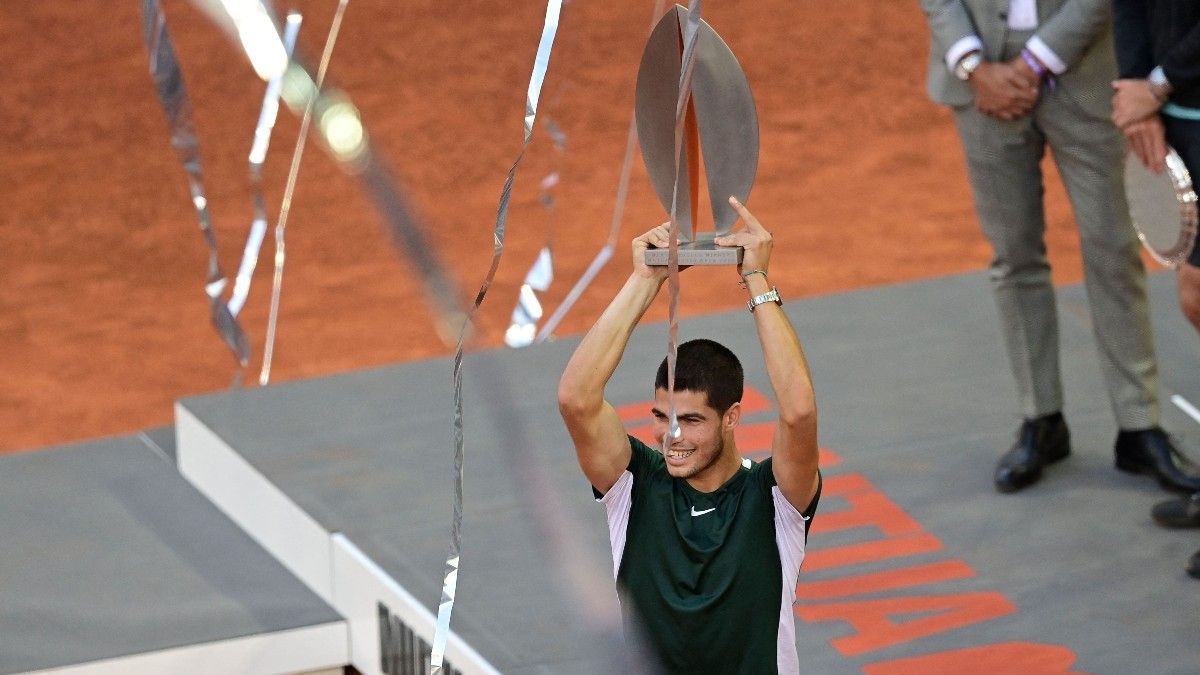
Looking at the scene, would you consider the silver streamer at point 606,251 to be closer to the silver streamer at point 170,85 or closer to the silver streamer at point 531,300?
the silver streamer at point 531,300

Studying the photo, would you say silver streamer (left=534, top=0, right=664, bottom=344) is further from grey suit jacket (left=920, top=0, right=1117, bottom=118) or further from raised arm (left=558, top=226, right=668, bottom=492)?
raised arm (left=558, top=226, right=668, bottom=492)

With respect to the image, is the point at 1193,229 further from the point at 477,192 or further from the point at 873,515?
the point at 477,192

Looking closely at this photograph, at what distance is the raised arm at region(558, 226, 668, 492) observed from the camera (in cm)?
274

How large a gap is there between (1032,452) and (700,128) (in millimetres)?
2040

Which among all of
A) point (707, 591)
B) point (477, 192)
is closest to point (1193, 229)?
point (707, 591)

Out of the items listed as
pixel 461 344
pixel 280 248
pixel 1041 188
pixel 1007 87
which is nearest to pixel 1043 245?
pixel 1041 188

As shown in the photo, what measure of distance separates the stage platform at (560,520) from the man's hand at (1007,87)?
0.86m

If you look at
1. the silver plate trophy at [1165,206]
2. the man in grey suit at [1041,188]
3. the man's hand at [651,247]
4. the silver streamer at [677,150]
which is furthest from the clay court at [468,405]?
the silver streamer at [677,150]

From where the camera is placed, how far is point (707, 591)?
2791 mm

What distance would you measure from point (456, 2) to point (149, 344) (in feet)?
12.7

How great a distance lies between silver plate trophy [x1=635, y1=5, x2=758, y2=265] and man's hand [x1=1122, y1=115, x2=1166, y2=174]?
5.06 feet

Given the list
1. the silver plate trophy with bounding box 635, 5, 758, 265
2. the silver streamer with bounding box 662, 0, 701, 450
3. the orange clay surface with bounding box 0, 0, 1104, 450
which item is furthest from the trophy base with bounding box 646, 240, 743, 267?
the orange clay surface with bounding box 0, 0, 1104, 450

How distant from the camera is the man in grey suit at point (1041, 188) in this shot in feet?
13.7

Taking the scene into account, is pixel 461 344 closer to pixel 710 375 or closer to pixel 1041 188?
pixel 710 375
